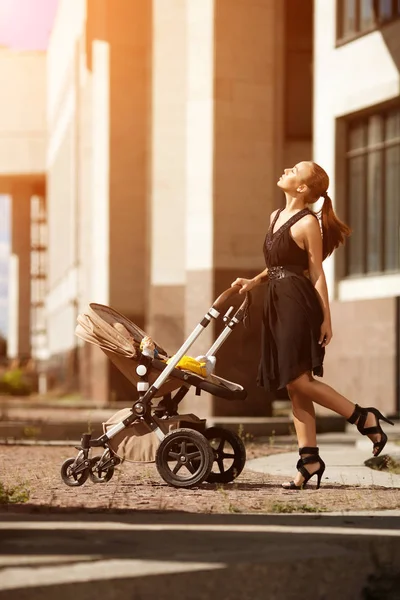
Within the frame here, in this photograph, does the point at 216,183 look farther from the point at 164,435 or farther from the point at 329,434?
the point at 164,435

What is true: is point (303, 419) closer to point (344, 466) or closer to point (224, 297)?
point (224, 297)

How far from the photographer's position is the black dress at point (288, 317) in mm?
8141

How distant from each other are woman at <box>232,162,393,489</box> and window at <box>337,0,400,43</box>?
43.7ft

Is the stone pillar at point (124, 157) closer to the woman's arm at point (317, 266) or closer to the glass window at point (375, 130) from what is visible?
the glass window at point (375, 130)

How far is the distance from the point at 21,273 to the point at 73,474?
2924 inches

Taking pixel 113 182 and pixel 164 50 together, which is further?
pixel 113 182

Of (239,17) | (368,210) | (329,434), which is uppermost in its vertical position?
(239,17)

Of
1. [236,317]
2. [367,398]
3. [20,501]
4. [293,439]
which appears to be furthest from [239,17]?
[20,501]

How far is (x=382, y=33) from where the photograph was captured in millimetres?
21266

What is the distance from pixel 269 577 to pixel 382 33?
1686cm

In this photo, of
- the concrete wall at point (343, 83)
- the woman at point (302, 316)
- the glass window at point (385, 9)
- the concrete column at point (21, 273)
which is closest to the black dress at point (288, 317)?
the woman at point (302, 316)

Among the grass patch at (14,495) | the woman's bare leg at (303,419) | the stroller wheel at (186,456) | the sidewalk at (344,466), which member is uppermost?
the woman's bare leg at (303,419)

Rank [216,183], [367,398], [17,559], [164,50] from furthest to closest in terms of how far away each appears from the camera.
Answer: [164,50], [367,398], [216,183], [17,559]

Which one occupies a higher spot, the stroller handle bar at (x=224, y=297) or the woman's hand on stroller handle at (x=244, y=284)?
the woman's hand on stroller handle at (x=244, y=284)
